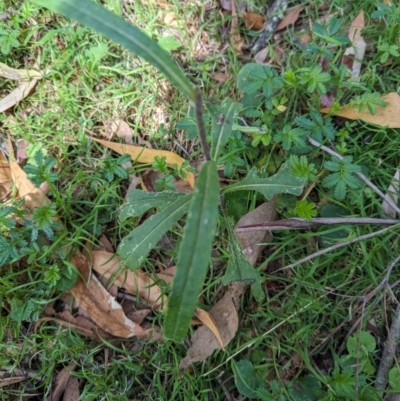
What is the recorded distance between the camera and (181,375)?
6.15 ft

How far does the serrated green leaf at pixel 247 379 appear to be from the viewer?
1.80 meters

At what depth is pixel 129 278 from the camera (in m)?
1.97

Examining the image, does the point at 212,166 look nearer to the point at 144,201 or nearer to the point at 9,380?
the point at 144,201

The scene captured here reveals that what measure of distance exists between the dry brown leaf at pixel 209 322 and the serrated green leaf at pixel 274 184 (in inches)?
22.5

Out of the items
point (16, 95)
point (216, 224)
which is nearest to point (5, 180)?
point (16, 95)

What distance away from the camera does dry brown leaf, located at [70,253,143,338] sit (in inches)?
75.5

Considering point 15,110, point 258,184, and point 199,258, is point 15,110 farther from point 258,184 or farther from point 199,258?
point 199,258

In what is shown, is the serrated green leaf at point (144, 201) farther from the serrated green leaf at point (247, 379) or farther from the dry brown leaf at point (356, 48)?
the dry brown leaf at point (356, 48)

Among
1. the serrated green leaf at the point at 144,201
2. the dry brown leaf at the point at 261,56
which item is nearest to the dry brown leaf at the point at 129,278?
the serrated green leaf at the point at 144,201

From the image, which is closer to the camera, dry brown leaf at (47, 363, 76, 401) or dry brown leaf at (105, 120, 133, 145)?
dry brown leaf at (47, 363, 76, 401)

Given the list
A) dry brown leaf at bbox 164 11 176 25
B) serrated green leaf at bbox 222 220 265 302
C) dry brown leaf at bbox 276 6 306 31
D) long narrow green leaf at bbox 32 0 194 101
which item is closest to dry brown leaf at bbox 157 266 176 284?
serrated green leaf at bbox 222 220 265 302

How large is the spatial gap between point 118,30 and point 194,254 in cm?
55

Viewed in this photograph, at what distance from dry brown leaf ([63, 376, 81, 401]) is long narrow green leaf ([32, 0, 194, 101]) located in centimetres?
145

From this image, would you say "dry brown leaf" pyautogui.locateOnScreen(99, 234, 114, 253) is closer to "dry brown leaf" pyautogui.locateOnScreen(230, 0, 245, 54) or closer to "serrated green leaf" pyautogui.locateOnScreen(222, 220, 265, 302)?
"serrated green leaf" pyautogui.locateOnScreen(222, 220, 265, 302)
